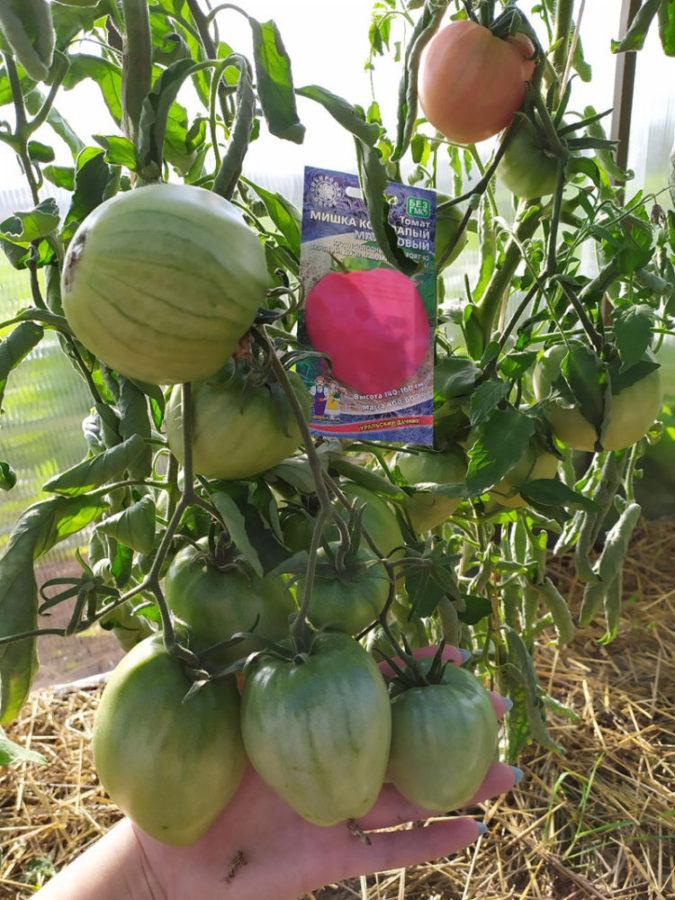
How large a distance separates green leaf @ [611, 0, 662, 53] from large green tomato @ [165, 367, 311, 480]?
47 centimetres

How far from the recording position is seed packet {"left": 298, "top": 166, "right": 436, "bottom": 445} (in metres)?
0.57

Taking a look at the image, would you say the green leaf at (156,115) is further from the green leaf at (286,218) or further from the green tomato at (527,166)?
the green tomato at (527,166)

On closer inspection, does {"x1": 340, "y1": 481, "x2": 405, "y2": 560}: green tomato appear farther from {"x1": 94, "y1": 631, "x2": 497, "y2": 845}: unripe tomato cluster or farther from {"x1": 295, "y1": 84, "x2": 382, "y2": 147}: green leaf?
{"x1": 295, "y1": 84, "x2": 382, "y2": 147}: green leaf

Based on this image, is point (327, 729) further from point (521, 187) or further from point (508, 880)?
point (508, 880)

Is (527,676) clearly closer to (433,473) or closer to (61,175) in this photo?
(433,473)

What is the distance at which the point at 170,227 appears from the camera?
33 cm

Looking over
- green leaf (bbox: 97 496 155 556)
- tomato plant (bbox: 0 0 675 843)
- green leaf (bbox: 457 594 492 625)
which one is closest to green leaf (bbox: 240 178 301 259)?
tomato plant (bbox: 0 0 675 843)

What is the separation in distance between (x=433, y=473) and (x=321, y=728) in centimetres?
35

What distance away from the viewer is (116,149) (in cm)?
51

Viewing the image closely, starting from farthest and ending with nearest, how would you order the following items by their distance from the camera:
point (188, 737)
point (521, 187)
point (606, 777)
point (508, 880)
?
point (606, 777) < point (508, 880) < point (521, 187) < point (188, 737)

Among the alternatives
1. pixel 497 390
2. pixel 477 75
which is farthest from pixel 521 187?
pixel 497 390

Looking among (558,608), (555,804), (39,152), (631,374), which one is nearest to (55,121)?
(39,152)

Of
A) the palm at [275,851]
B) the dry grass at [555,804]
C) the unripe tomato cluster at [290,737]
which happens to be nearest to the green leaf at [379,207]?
the unripe tomato cluster at [290,737]

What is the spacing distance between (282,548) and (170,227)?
23cm
